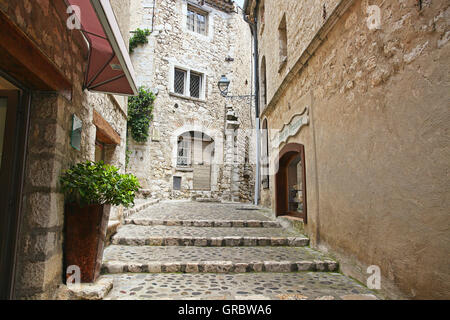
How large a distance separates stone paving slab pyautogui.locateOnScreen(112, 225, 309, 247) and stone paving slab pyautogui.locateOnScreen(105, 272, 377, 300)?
1044mm

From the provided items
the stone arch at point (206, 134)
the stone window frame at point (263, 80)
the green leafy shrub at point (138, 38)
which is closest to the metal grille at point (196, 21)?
the green leafy shrub at point (138, 38)

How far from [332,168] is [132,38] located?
34.7 feet

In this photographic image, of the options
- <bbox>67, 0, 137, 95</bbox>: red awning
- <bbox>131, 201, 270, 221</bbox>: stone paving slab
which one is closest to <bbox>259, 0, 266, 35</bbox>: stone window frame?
<bbox>131, 201, 270, 221</bbox>: stone paving slab

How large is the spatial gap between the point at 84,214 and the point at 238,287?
1.59m

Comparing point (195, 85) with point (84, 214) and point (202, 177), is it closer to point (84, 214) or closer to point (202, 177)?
point (202, 177)

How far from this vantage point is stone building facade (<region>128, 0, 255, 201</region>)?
37.3 feet

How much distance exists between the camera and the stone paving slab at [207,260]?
3076mm

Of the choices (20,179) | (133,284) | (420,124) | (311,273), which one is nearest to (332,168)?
(311,273)

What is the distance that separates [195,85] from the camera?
12789mm

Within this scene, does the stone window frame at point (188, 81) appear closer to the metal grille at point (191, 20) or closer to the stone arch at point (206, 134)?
the stone arch at point (206, 134)

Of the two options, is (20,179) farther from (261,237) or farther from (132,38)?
(132,38)

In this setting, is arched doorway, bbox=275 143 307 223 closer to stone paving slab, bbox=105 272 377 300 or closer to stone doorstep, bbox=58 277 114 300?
stone paving slab, bbox=105 272 377 300

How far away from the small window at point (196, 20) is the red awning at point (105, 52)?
10710 mm
